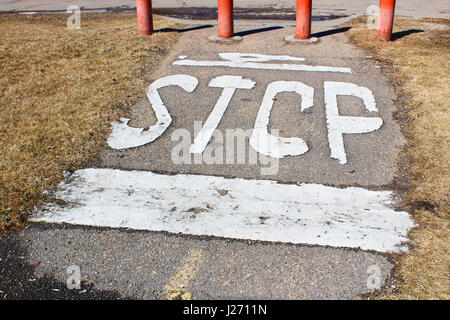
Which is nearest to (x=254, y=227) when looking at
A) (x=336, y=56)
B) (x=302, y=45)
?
(x=336, y=56)

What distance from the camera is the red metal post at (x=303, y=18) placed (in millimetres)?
7986

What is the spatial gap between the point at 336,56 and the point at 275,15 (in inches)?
152

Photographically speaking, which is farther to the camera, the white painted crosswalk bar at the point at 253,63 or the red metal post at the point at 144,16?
the red metal post at the point at 144,16

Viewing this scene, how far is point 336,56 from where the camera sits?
24.7ft

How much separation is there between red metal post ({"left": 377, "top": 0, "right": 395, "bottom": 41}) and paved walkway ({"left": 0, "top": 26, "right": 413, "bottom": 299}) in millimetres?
2093

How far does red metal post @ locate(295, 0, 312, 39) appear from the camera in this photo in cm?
799

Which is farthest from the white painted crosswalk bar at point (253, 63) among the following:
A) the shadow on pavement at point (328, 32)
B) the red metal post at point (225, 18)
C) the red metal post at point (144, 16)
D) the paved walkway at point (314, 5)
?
the paved walkway at point (314, 5)

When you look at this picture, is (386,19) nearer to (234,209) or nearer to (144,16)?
(144,16)

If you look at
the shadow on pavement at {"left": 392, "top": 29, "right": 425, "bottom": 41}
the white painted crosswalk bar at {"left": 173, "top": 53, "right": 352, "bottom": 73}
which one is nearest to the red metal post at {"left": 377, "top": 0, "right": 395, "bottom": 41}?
the shadow on pavement at {"left": 392, "top": 29, "right": 425, "bottom": 41}

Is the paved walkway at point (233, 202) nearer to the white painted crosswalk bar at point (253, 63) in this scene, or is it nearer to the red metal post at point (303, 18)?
the white painted crosswalk bar at point (253, 63)

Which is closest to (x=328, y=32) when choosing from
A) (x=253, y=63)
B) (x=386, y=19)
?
(x=386, y=19)

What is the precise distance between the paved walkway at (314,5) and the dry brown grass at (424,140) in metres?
1.96

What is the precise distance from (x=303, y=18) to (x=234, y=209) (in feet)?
18.0

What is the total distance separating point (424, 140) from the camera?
478 cm
